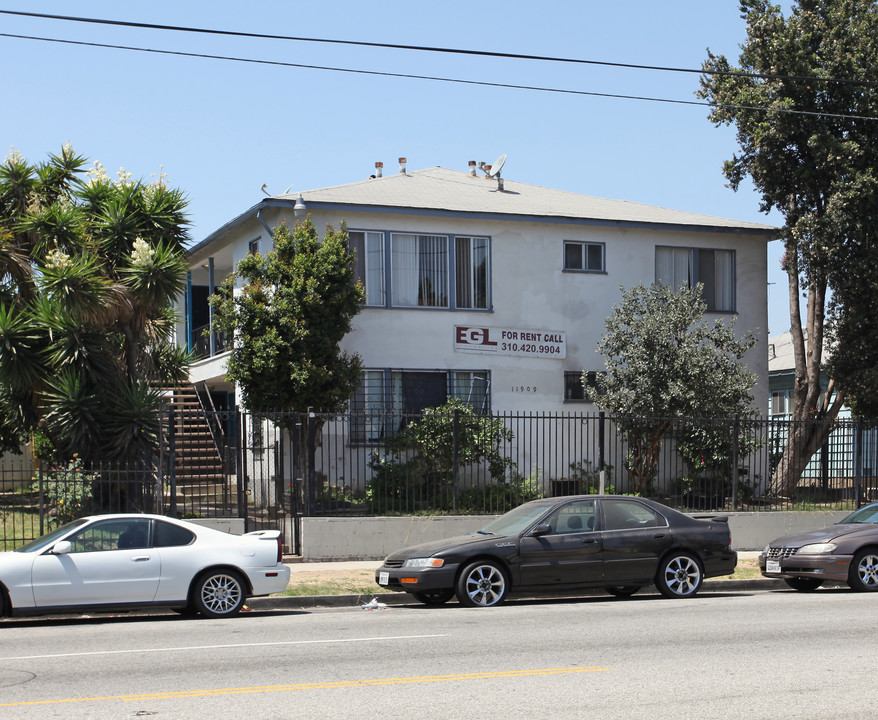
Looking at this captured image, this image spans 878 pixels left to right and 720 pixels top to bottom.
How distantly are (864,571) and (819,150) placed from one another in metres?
10.7

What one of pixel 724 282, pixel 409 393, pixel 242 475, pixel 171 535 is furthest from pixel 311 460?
pixel 724 282

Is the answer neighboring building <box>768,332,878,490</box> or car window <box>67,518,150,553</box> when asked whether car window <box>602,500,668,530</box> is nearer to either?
car window <box>67,518,150,553</box>

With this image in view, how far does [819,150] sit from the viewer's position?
22234 millimetres

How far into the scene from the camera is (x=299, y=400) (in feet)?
65.5

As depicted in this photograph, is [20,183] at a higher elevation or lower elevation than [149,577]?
higher

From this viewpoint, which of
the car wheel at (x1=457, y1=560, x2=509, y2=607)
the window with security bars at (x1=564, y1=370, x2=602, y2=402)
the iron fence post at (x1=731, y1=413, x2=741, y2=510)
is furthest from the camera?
the window with security bars at (x1=564, y1=370, x2=602, y2=402)

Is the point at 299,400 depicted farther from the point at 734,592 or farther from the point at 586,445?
the point at 734,592

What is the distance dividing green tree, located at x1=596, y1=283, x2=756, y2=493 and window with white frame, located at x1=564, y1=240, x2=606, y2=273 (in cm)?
169

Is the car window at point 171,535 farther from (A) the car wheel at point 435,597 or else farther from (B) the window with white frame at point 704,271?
(B) the window with white frame at point 704,271

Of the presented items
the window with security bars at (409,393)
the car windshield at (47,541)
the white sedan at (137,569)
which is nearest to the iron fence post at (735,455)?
the window with security bars at (409,393)

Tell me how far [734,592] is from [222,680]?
9586 millimetres

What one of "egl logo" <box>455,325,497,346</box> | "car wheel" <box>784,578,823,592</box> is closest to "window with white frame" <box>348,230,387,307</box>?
"egl logo" <box>455,325,497,346</box>

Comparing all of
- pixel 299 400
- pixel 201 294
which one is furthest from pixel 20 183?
pixel 201 294

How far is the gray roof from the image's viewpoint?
22.8 metres
